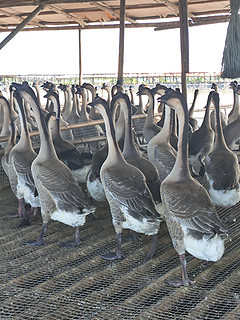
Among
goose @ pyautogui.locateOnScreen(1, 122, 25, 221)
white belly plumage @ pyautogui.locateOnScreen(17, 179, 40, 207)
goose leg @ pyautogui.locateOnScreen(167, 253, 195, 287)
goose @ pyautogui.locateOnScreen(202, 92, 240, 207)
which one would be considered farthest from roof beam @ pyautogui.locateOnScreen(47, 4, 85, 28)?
goose leg @ pyautogui.locateOnScreen(167, 253, 195, 287)

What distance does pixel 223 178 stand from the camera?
5.43 metres

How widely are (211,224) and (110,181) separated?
1380mm

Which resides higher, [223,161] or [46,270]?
[223,161]

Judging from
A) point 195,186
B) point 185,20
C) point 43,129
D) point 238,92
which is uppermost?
point 185,20

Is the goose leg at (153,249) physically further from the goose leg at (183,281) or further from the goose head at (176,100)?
the goose head at (176,100)

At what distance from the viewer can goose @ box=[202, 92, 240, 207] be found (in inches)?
211

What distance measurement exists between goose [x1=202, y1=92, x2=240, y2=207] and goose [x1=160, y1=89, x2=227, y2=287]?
3.38 ft

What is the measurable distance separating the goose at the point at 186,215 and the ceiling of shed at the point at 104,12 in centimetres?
598

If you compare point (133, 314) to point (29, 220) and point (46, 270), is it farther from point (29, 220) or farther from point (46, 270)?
point (29, 220)

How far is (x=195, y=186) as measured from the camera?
445cm

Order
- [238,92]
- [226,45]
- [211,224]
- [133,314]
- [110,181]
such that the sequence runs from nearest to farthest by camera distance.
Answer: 1. [133,314]
2. [211,224]
3. [110,181]
4. [226,45]
5. [238,92]

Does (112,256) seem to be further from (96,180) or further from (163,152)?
(163,152)

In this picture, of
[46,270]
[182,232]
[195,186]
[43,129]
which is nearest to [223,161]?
[195,186]

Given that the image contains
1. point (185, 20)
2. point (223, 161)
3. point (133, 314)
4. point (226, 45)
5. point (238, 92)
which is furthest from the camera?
point (238, 92)
